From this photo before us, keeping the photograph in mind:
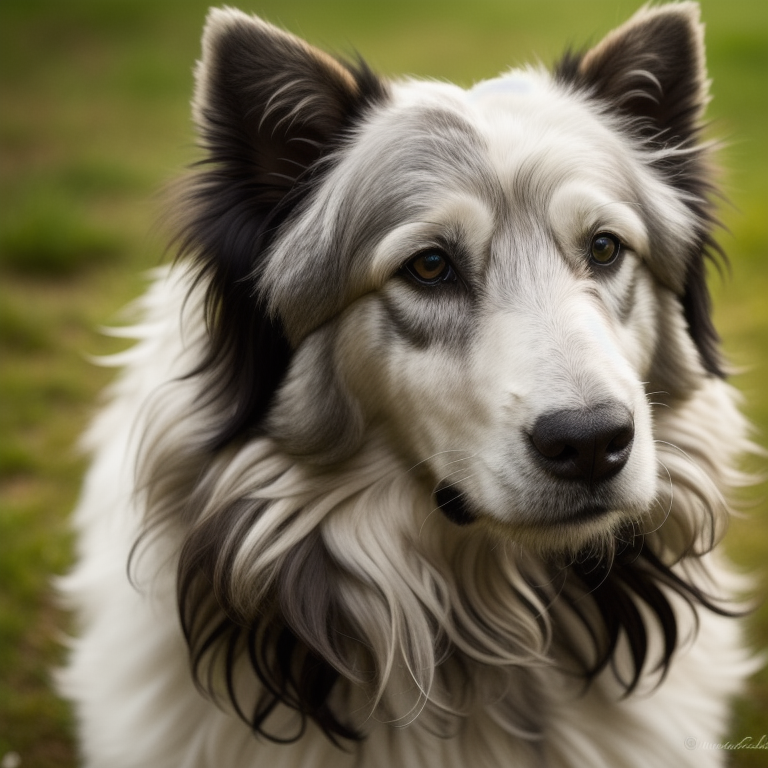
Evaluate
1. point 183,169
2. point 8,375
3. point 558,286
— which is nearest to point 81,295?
point 8,375

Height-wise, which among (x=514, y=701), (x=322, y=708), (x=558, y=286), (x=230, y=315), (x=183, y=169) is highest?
(x=558, y=286)

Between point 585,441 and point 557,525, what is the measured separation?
0.96 feet

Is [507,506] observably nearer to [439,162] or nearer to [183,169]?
[439,162]

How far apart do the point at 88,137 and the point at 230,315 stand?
23.1 ft

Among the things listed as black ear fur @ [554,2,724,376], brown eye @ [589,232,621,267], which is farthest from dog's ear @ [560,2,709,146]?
brown eye @ [589,232,621,267]

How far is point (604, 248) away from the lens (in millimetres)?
2654

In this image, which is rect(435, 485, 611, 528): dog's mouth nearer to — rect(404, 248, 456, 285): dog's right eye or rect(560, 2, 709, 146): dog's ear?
rect(404, 248, 456, 285): dog's right eye

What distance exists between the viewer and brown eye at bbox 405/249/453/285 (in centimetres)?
254

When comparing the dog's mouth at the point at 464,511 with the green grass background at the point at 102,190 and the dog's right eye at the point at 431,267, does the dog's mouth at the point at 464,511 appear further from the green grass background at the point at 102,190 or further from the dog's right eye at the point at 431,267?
the green grass background at the point at 102,190

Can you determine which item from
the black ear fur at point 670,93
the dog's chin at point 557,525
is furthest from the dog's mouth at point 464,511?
the black ear fur at point 670,93

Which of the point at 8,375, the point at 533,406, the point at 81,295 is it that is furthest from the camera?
the point at 81,295

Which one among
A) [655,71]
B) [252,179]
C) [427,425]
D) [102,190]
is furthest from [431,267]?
[102,190]

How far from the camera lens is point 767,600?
4277 millimetres

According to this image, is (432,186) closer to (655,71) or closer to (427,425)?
(427,425)
